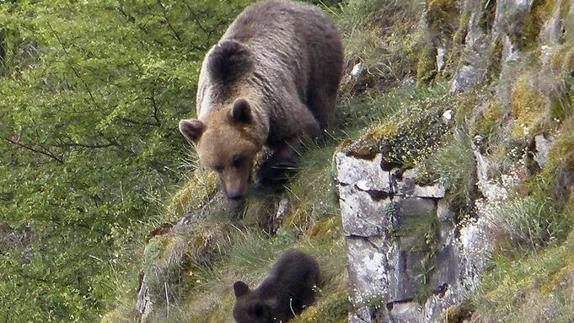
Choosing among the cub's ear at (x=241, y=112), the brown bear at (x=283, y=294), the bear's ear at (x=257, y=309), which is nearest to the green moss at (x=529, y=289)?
the brown bear at (x=283, y=294)

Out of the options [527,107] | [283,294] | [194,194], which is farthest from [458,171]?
[194,194]

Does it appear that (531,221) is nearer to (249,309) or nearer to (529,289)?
(529,289)

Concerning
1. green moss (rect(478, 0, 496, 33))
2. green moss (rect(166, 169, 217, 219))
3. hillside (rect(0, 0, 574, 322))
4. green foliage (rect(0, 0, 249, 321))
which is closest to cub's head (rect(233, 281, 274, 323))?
hillside (rect(0, 0, 574, 322))

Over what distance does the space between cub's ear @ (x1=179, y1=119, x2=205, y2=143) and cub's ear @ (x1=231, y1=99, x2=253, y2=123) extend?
0.31 meters

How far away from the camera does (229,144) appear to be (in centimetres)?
995

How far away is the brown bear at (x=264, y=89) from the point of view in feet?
32.8

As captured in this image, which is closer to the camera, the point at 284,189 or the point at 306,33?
the point at 284,189

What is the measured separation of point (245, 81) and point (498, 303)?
496cm

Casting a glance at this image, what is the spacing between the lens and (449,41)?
1004 centimetres

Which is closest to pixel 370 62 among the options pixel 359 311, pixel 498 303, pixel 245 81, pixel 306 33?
pixel 306 33

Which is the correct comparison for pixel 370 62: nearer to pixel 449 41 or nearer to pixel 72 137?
pixel 449 41

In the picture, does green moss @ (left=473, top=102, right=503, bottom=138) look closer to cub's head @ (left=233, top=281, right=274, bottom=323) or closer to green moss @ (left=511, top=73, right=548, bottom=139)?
green moss @ (left=511, top=73, right=548, bottom=139)

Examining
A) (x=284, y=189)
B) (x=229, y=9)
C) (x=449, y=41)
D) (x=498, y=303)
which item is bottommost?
(x=229, y=9)

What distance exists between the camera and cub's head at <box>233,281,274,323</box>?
8414mm
